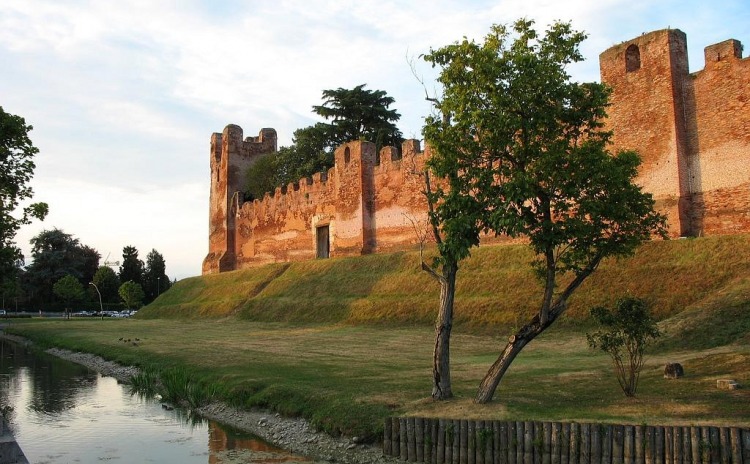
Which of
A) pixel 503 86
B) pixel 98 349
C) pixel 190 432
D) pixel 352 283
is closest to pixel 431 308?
pixel 352 283

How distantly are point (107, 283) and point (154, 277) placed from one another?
7.93 metres

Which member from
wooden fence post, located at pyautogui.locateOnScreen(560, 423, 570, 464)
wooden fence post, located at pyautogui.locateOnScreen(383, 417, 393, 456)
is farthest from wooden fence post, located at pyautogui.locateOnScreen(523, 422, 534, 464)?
wooden fence post, located at pyautogui.locateOnScreen(383, 417, 393, 456)

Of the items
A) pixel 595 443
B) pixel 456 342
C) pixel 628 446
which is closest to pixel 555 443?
pixel 595 443

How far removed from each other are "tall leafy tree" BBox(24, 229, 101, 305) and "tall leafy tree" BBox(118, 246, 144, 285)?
3.58m

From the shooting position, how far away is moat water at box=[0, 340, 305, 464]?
387 inches

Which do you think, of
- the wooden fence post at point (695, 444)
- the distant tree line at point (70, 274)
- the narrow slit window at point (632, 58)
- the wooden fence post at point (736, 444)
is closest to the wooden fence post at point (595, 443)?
the wooden fence post at point (695, 444)

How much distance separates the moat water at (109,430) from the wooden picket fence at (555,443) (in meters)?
1.83

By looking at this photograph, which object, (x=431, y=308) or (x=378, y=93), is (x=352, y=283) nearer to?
(x=431, y=308)

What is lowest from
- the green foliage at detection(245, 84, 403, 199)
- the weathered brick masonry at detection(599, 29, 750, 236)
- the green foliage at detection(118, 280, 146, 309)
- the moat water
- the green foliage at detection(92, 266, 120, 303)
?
the moat water

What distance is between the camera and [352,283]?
2883 centimetres

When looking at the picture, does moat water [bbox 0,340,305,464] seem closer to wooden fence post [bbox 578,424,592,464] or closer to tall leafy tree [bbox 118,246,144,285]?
wooden fence post [bbox 578,424,592,464]

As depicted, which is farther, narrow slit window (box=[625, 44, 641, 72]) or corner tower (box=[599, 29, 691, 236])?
narrow slit window (box=[625, 44, 641, 72])

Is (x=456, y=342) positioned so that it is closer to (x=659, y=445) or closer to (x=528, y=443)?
(x=528, y=443)

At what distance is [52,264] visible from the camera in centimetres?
6600
